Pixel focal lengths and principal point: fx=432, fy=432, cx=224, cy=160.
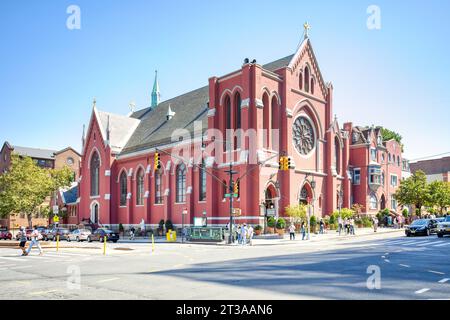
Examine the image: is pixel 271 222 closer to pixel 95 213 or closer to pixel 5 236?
pixel 95 213

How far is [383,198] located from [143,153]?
115 feet

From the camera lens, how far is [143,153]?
2104 inches

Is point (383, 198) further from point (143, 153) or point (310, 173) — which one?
point (143, 153)

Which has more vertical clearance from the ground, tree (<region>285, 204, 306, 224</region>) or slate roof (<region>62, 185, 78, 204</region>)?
slate roof (<region>62, 185, 78, 204</region>)

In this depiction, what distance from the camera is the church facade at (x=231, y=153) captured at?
136 ft

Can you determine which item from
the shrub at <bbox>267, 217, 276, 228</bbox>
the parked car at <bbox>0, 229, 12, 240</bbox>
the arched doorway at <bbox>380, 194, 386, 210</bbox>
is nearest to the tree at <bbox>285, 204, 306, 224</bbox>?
the shrub at <bbox>267, 217, 276, 228</bbox>

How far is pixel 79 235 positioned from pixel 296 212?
23.0 meters

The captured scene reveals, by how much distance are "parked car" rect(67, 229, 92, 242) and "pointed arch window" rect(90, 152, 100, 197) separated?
13893 mm

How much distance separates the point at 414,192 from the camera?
190 feet

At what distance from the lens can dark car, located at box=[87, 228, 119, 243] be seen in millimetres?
41531

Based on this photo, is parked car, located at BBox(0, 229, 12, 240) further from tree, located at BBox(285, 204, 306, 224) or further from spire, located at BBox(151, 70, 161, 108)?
tree, located at BBox(285, 204, 306, 224)

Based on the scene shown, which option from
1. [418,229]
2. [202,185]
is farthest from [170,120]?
[418,229]
